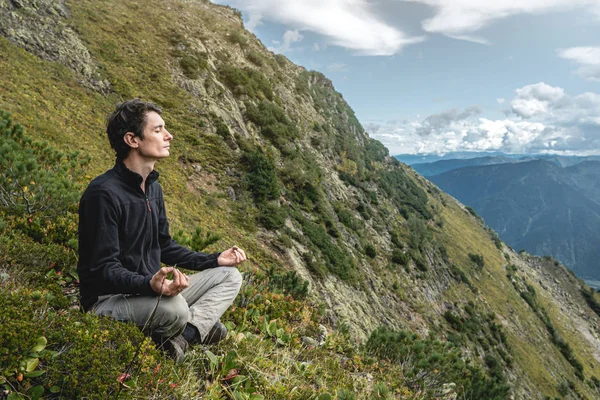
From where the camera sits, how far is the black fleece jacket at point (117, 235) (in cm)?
277

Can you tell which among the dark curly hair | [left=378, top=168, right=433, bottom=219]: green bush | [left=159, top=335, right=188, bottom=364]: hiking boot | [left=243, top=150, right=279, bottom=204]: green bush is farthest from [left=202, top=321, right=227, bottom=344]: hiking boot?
[left=378, top=168, right=433, bottom=219]: green bush

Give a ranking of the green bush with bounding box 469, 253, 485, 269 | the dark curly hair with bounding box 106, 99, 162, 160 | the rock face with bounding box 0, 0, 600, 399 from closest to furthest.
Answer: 1. the dark curly hair with bounding box 106, 99, 162, 160
2. the rock face with bounding box 0, 0, 600, 399
3. the green bush with bounding box 469, 253, 485, 269

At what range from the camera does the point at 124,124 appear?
3.23m

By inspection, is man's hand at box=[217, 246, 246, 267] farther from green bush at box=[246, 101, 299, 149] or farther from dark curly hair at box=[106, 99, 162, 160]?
green bush at box=[246, 101, 299, 149]

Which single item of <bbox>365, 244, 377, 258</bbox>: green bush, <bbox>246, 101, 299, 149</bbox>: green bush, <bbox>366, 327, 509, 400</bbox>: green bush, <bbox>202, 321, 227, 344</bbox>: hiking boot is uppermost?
<bbox>246, 101, 299, 149</bbox>: green bush

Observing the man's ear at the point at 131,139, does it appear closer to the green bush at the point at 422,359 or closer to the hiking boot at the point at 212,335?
the hiking boot at the point at 212,335

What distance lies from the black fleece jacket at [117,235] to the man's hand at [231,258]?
665mm

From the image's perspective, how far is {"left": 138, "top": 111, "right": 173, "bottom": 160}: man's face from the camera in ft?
10.7

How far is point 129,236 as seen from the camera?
309 cm

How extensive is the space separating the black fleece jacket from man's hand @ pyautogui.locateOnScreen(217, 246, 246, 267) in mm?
665

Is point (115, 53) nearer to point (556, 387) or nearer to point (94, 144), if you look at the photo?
point (94, 144)

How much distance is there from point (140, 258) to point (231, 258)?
0.97m

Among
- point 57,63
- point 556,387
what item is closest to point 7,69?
point 57,63

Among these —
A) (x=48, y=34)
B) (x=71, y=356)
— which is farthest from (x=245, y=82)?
(x=71, y=356)
